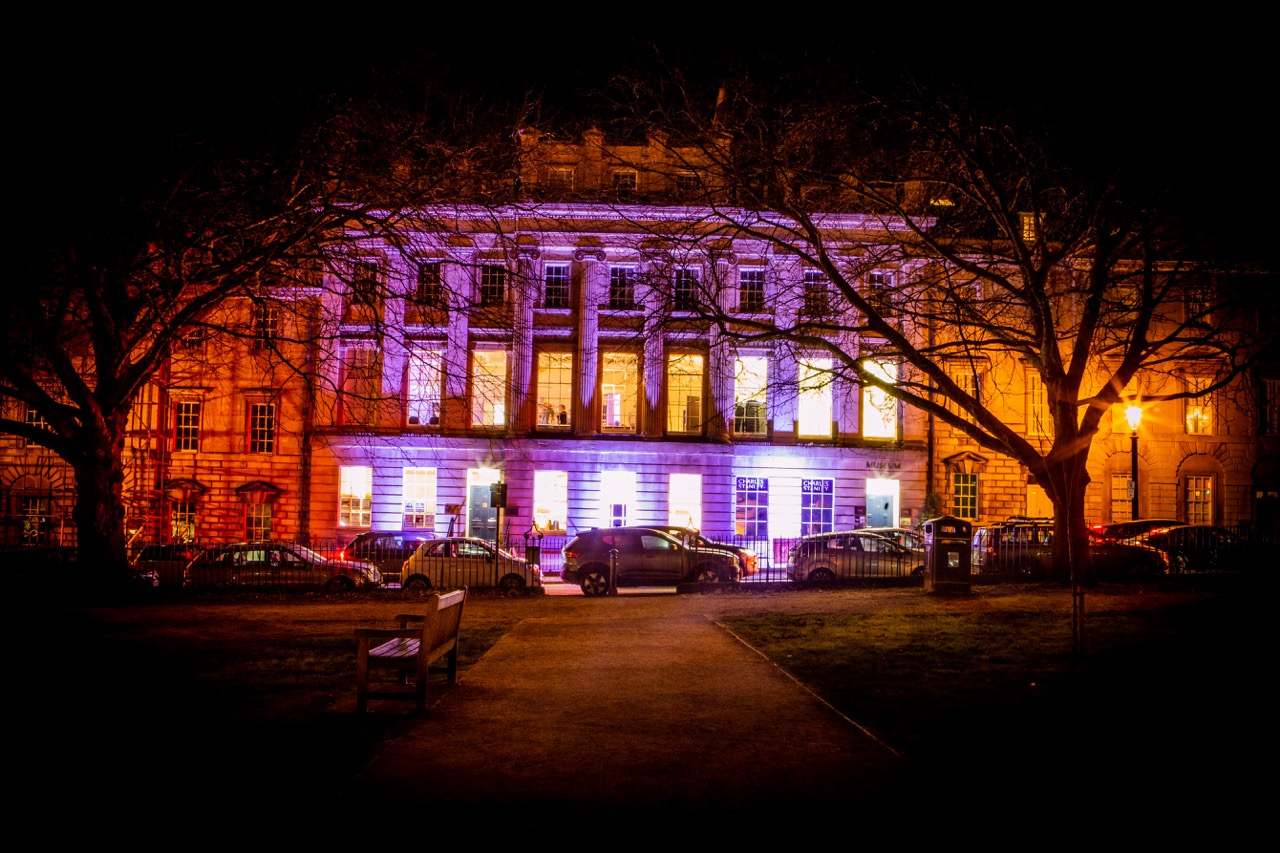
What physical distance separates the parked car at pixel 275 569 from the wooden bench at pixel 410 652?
47.5 feet

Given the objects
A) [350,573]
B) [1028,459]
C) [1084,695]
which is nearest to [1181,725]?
[1084,695]

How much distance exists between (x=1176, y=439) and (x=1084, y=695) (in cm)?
3623

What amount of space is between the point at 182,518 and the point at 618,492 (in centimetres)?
1776

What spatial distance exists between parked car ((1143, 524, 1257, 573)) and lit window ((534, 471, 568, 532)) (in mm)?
20594

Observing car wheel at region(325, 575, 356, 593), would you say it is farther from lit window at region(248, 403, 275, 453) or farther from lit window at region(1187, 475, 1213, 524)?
lit window at region(1187, 475, 1213, 524)

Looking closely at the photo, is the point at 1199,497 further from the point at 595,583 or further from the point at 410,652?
the point at 410,652

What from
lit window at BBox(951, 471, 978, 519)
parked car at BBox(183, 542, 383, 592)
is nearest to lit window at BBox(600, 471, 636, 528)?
lit window at BBox(951, 471, 978, 519)

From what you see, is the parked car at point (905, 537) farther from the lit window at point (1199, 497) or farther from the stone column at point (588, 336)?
the lit window at point (1199, 497)

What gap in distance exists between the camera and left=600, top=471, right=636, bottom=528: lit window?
37438mm

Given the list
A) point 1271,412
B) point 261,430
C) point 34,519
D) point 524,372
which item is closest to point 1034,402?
point 1271,412

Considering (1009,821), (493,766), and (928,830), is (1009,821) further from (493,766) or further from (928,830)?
(493,766)

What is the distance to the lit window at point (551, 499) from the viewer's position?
1468 inches

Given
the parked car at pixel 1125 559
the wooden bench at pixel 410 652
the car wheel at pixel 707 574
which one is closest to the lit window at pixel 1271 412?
the parked car at pixel 1125 559

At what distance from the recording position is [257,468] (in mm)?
37969
